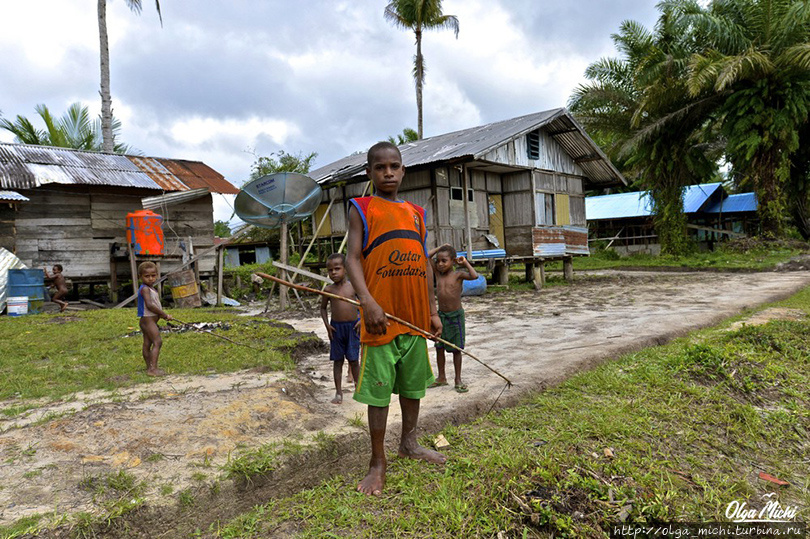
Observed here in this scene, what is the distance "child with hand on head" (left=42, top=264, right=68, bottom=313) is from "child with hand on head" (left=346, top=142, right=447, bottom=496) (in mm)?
10753

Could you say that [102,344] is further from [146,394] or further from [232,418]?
[232,418]

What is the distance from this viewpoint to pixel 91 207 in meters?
12.6

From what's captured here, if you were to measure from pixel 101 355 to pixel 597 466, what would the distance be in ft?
17.6

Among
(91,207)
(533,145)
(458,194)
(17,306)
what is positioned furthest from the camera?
(533,145)

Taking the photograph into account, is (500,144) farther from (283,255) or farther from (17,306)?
(17,306)

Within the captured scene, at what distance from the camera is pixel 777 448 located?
329 centimetres

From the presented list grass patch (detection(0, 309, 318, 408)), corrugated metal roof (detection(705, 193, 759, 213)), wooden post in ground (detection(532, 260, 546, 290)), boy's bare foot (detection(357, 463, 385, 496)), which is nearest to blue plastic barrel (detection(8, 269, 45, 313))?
grass patch (detection(0, 309, 318, 408))

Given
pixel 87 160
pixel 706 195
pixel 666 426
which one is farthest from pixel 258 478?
pixel 706 195

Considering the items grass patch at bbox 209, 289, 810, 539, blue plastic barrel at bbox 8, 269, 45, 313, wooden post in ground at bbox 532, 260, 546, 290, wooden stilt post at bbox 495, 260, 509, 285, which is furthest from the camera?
wooden stilt post at bbox 495, 260, 509, 285

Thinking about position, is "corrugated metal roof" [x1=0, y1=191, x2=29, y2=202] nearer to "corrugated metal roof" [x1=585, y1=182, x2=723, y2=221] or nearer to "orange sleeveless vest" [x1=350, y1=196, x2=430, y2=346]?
"orange sleeveless vest" [x1=350, y1=196, x2=430, y2=346]

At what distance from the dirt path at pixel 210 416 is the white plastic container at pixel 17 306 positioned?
766 centimetres

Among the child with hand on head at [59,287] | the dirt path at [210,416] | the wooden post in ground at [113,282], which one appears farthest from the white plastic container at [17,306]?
the dirt path at [210,416]

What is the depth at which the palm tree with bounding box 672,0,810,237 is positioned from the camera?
53.6 ft

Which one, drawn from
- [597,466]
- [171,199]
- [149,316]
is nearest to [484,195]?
[171,199]
